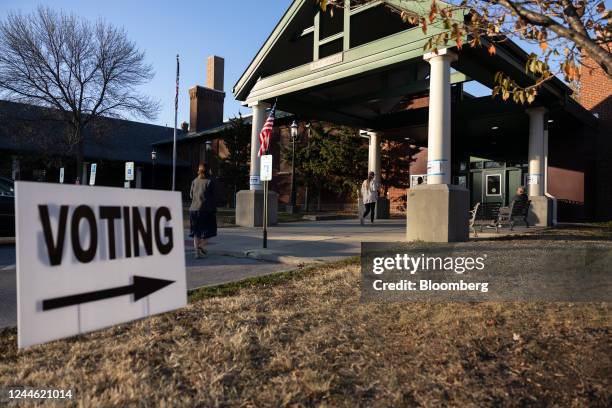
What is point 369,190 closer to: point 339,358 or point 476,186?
point 339,358

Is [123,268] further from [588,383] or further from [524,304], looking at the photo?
[524,304]

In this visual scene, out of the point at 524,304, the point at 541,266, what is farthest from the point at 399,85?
the point at 524,304

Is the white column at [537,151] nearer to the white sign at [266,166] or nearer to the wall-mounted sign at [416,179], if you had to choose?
the wall-mounted sign at [416,179]

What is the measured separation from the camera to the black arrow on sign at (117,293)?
6.56ft

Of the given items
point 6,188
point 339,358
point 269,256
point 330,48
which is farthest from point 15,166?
point 339,358

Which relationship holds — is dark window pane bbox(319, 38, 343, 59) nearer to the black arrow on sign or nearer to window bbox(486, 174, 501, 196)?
the black arrow on sign

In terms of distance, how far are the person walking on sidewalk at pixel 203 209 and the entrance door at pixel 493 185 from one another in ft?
61.1

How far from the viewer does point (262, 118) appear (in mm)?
13766

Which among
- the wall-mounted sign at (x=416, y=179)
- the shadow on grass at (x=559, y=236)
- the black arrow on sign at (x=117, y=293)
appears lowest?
the shadow on grass at (x=559, y=236)

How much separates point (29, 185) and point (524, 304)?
4252mm

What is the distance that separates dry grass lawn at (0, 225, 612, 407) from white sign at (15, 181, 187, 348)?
0.51 meters

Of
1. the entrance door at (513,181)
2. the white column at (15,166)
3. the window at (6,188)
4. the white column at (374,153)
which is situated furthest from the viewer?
the white column at (15,166)

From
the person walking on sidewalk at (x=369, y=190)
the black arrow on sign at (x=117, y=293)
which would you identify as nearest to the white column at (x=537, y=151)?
the person walking on sidewalk at (x=369, y=190)

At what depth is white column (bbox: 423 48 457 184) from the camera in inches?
343
